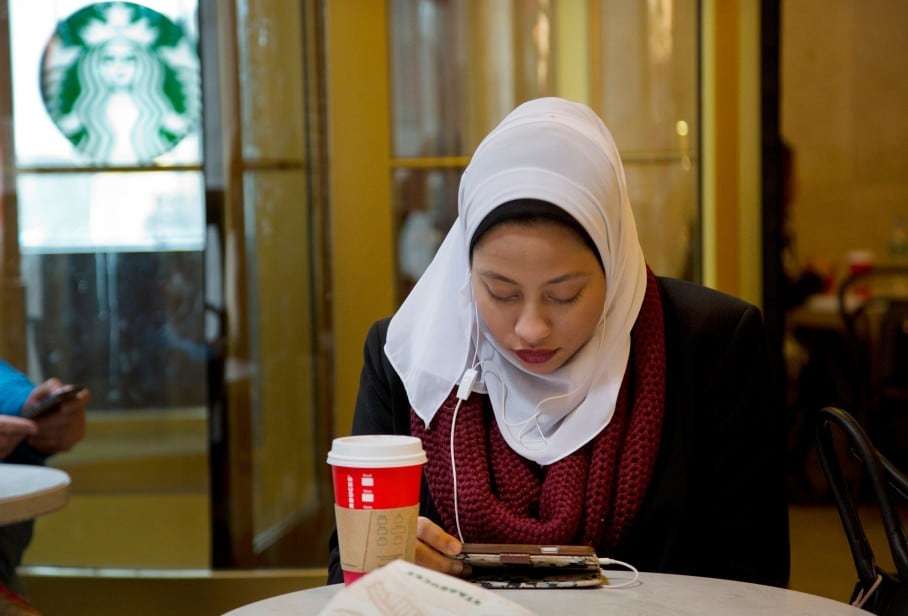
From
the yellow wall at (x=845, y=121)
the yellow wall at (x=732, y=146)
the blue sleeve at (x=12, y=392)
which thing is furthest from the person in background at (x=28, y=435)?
the yellow wall at (x=845, y=121)

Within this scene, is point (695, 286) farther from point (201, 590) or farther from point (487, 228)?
point (201, 590)

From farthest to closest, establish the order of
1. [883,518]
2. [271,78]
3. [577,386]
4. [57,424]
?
[271,78] → [57,424] → [577,386] → [883,518]

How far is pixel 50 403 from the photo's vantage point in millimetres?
2514

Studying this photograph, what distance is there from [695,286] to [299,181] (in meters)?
1.78

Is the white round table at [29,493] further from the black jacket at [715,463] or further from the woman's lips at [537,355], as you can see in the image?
the woman's lips at [537,355]

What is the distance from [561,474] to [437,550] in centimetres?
34

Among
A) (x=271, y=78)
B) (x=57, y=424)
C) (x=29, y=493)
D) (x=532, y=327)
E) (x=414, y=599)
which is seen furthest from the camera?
(x=271, y=78)

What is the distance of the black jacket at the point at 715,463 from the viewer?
1.64 m

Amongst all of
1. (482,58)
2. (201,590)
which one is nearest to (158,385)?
(201,590)

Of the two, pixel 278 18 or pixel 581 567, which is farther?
pixel 278 18

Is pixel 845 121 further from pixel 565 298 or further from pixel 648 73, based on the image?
pixel 565 298

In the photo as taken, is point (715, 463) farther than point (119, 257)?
No

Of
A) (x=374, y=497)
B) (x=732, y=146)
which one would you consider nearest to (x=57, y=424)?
(x=374, y=497)

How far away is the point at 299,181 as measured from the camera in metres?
3.40
